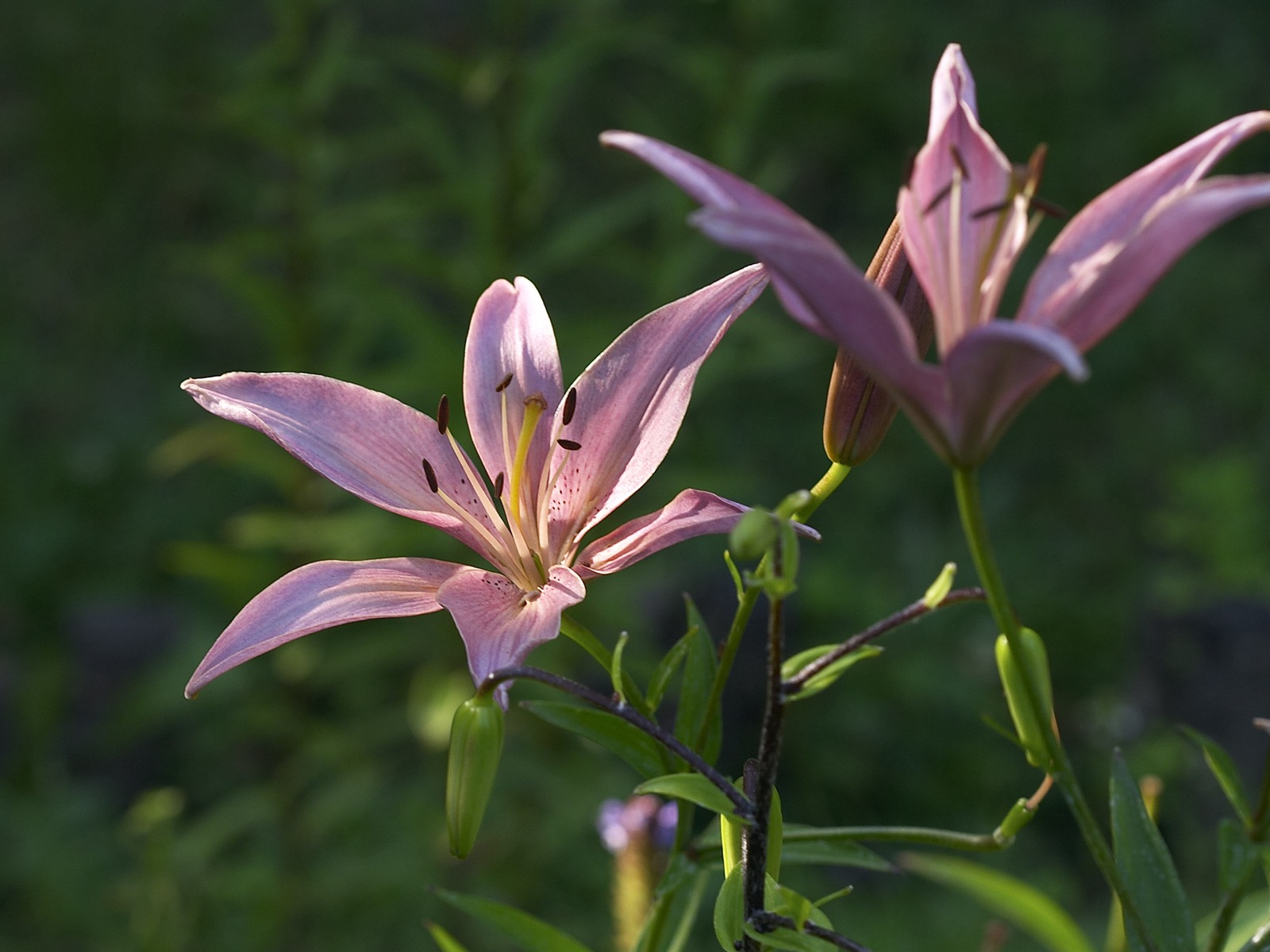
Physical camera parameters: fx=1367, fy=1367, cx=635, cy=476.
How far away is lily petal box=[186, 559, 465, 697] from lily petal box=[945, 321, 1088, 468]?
0.62ft

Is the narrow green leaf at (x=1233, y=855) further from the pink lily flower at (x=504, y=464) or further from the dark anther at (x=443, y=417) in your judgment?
the dark anther at (x=443, y=417)

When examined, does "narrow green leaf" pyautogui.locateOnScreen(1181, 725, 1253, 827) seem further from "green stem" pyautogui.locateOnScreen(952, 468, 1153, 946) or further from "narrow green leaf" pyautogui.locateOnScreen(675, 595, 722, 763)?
"narrow green leaf" pyautogui.locateOnScreen(675, 595, 722, 763)

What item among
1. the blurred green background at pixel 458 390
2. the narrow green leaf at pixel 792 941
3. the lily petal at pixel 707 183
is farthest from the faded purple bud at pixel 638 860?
the blurred green background at pixel 458 390

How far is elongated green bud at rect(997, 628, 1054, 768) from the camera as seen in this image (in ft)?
1.37

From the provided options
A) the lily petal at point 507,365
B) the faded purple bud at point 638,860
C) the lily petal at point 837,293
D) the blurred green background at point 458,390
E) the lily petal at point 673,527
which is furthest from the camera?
the blurred green background at point 458,390

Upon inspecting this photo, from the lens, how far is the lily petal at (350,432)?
1.65 feet

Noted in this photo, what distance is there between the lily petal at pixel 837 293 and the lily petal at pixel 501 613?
12 centimetres

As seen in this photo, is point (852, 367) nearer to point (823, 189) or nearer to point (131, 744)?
point (131, 744)

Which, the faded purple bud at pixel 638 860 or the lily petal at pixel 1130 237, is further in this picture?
the faded purple bud at pixel 638 860

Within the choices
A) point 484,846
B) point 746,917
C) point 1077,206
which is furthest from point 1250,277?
point 746,917

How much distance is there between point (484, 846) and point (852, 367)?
1.33 metres

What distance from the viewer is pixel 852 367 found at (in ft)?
1.60

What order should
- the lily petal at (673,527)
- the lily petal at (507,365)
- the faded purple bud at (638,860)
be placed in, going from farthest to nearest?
the faded purple bud at (638,860), the lily petal at (507,365), the lily petal at (673,527)

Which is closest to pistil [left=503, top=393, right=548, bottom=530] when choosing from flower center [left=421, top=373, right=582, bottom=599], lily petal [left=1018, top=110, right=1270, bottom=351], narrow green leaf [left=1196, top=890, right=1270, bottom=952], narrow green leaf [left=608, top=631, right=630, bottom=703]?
flower center [left=421, top=373, right=582, bottom=599]
